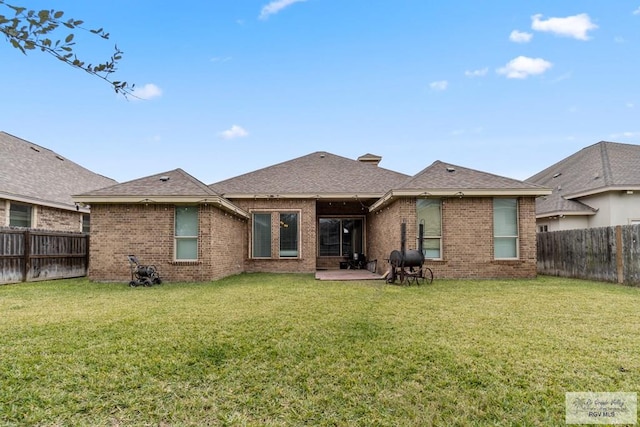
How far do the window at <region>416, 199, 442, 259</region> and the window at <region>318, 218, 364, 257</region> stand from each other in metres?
6.00

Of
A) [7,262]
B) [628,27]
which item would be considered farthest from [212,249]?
[628,27]

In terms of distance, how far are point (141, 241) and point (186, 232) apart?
4.36 ft

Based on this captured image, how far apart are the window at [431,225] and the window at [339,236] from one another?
6.00 metres

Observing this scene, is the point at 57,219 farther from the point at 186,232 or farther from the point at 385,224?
the point at 385,224

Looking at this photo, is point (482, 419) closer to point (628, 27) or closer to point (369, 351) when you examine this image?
point (369, 351)

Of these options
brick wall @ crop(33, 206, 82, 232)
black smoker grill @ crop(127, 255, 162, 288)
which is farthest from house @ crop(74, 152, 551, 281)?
brick wall @ crop(33, 206, 82, 232)

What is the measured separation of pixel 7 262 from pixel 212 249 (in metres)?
5.82

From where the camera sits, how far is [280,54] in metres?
14.4

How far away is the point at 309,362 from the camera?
146 inches

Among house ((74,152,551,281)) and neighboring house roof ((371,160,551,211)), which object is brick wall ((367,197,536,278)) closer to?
house ((74,152,551,281))

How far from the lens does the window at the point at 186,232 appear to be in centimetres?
1075

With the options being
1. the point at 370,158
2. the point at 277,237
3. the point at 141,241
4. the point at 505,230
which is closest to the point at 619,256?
the point at 505,230

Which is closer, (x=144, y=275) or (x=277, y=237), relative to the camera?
(x=144, y=275)

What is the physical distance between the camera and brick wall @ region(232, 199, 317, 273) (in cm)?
1445
